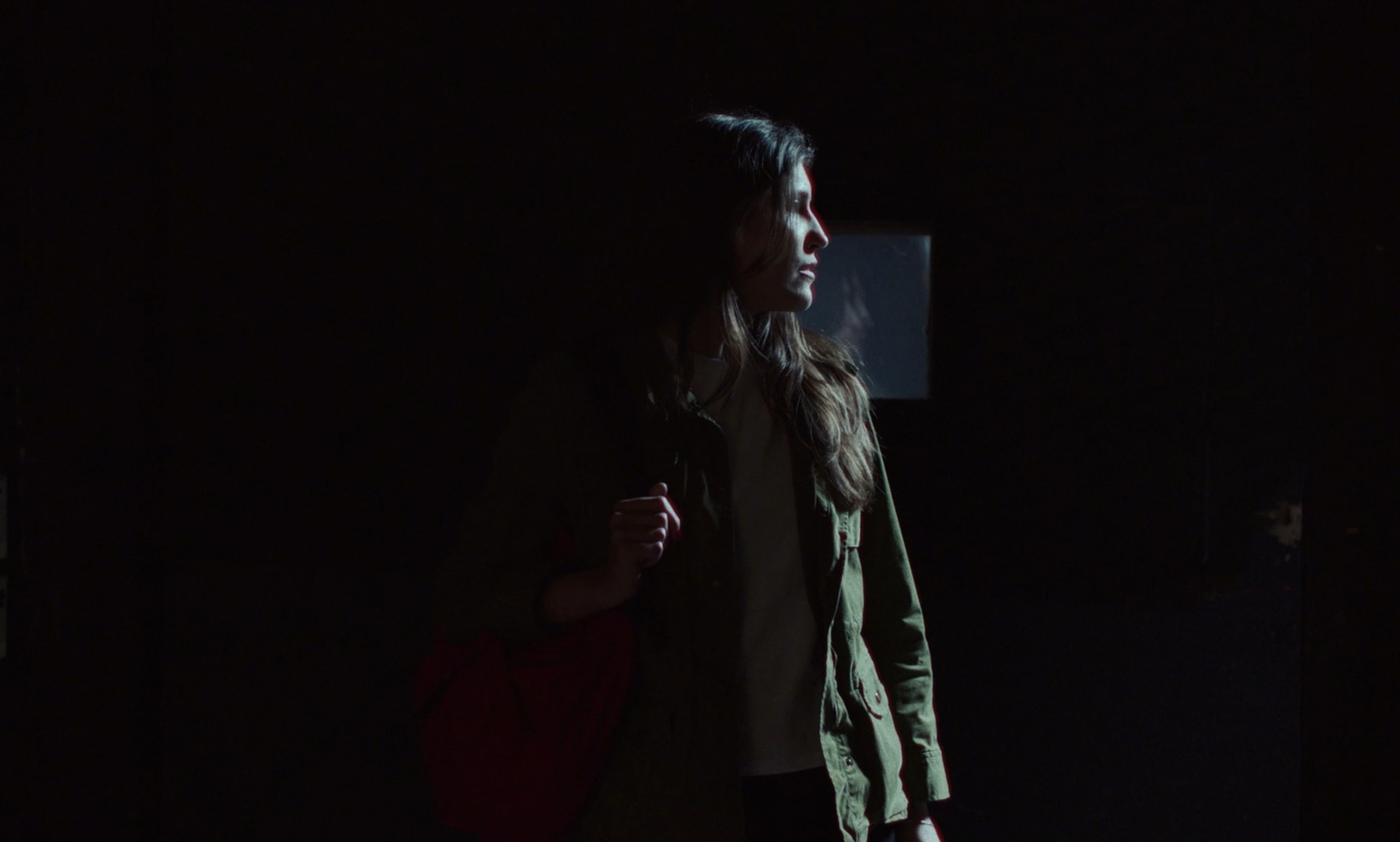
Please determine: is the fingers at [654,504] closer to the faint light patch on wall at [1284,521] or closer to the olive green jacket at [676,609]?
the olive green jacket at [676,609]

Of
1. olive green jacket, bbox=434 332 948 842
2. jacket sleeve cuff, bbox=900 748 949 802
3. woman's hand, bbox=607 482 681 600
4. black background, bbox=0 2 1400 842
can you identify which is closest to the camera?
woman's hand, bbox=607 482 681 600

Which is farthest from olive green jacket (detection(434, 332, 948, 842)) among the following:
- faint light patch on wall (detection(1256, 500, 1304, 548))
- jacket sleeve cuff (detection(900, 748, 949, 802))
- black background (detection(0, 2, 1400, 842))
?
faint light patch on wall (detection(1256, 500, 1304, 548))

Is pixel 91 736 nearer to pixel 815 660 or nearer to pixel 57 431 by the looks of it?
pixel 57 431

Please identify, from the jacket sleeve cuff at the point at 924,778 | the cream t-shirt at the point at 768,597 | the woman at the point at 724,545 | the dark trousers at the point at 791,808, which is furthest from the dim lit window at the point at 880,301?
the dark trousers at the point at 791,808

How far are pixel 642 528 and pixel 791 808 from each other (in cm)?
47

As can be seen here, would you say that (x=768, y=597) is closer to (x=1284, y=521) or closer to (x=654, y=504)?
(x=654, y=504)

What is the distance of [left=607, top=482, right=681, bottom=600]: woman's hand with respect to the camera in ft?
3.94

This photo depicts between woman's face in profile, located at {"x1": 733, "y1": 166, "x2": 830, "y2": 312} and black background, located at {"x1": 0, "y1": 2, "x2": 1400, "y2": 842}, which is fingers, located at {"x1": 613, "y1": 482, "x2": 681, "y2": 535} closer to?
woman's face in profile, located at {"x1": 733, "y1": 166, "x2": 830, "y2": 312}

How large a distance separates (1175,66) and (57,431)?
2429 mm

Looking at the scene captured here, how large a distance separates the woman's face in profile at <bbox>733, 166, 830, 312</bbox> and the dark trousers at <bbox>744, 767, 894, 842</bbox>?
2.24 feet

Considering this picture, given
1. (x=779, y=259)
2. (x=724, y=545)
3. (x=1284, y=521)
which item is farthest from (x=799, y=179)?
(x=1284, y=521)

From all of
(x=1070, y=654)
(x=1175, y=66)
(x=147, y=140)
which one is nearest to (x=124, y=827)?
(x=147, y=140)

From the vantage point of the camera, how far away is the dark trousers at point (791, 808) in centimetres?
133

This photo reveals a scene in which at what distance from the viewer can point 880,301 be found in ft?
7.67
